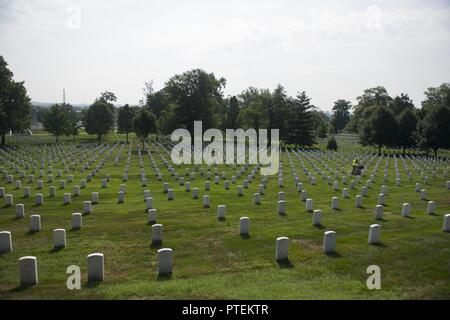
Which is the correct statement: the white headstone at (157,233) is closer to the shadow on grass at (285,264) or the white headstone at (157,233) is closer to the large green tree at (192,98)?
the shadow on grass at (285,264)

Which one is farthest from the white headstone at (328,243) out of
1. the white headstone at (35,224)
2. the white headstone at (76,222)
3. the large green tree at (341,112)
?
the large green tree at (341,112)

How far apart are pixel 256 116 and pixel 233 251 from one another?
201 feet

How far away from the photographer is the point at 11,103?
5662 centimetres

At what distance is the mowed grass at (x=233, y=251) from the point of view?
25.6 feet

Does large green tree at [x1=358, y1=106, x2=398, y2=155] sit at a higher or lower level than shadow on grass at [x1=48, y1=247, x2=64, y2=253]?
higher

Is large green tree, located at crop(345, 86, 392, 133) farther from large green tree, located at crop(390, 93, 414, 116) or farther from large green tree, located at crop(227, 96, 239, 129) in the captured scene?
large green tree, located at crop(227, 96, 239, 129)

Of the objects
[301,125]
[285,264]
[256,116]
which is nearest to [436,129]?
[301,125]

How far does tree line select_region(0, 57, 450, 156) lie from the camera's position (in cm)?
5394

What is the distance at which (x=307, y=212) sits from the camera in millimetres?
16031

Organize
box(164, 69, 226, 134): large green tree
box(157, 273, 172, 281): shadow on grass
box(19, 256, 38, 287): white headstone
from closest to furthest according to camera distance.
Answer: box(19, 256, 38, 287): white headstone < box(157, 273, 172, 281): shadow on grass < box(164, 69, 226, 134): large green tree

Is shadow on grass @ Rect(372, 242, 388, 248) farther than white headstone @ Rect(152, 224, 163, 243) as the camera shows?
No

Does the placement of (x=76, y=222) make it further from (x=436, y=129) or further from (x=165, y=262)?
(x=436, y=129)

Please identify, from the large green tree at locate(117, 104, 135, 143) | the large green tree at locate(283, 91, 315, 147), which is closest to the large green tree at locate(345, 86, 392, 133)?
the large green tree at locate(283, 91, 315, 147)
